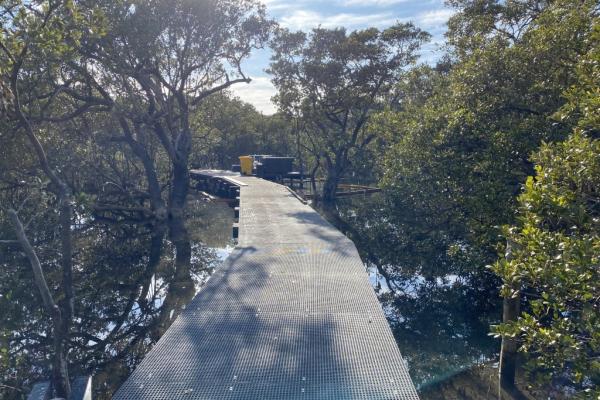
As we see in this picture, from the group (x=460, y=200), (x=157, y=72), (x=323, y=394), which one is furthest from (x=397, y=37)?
(x=323, y=394)

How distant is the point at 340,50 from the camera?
21797 mm

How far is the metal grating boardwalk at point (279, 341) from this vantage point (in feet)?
13.4

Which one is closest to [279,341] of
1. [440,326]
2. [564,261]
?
[564,261]

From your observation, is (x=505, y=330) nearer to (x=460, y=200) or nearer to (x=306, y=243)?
(x=460, y=200)

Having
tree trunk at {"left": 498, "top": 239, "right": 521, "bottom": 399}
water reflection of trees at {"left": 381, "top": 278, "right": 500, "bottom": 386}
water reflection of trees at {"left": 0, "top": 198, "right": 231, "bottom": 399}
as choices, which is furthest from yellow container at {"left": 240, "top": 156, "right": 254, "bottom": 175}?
tree trunk at {"left": 498, "top": 239, "right": 521, "bottom": 399}

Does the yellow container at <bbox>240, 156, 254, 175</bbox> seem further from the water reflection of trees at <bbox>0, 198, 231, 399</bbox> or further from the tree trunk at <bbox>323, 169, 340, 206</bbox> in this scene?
the water reflection of trees at <bbox>0, 198, 231, 399</bbox>

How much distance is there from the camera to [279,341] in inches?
197

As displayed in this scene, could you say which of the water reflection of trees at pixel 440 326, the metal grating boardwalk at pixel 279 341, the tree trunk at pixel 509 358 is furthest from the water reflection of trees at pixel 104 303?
the tree trunk at pixel 509 358

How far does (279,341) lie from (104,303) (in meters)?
6.18

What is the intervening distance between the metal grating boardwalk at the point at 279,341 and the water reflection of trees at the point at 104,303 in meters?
1.79

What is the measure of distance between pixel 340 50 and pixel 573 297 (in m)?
19.5

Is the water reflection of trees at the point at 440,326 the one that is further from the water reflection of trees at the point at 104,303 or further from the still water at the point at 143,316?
the water reflection of trees at the point at 104,303

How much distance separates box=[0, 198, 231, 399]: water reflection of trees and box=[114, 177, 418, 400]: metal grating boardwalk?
1.79 meters

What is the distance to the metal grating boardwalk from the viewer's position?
4.09m
